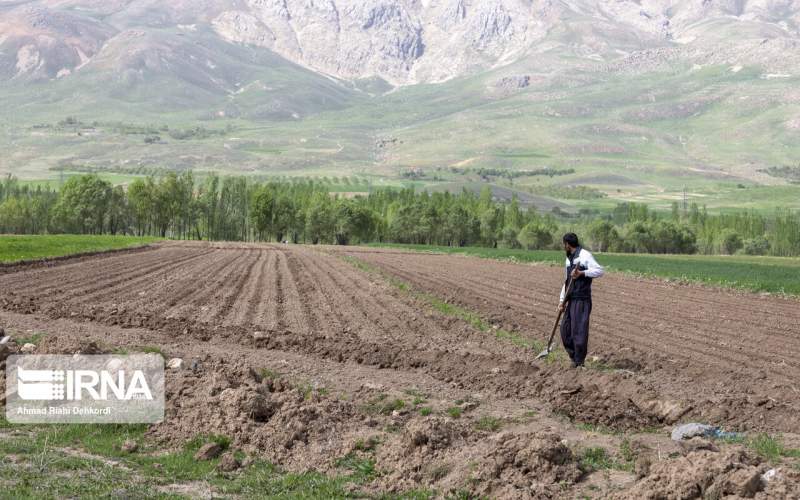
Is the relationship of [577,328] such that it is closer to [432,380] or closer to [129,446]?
[432,380]

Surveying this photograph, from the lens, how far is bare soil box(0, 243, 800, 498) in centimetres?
956

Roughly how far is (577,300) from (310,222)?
111m

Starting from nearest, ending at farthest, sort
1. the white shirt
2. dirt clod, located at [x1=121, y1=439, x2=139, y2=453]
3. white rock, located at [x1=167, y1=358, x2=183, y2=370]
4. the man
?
1. dirt clod, located at [x1=121, y1=439, x2=139, y2=453]
2. white rock, located at [x1=167, y1=358, x2=183, y2=370]
3. the white shirt
4. the man

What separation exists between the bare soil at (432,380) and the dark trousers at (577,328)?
640 millimetres

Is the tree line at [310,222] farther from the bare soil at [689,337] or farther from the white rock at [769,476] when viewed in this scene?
the white rock at [769,476]

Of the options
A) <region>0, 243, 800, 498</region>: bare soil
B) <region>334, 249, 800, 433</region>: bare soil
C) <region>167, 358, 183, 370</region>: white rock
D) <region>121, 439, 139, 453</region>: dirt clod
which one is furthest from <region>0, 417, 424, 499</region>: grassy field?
<region>334, 249, 800, 433</region>: bare soil

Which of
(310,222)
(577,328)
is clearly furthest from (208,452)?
(310,222)

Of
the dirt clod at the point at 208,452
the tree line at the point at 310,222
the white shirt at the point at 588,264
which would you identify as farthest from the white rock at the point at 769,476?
the tree line at the point at 310,222

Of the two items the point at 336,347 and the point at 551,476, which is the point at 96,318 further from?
the point at 551,476

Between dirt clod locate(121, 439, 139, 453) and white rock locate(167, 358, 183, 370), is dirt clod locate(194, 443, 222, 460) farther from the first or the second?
white rock locate(167, 358, 183, 370)

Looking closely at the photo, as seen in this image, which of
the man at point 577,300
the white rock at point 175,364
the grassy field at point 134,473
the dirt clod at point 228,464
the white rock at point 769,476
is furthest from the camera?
the man at point 577,300

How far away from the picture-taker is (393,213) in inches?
5448

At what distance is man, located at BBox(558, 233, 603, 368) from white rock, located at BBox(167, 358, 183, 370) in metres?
7.64

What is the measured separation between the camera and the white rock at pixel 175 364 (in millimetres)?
14312
